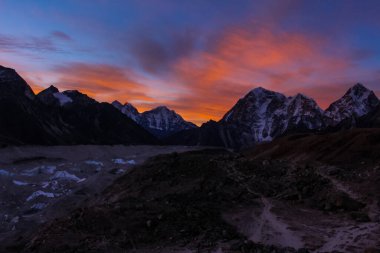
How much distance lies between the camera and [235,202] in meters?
32.2

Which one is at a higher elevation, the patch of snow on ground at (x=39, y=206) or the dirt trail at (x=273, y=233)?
the dirt trail at (x=273, y=233)

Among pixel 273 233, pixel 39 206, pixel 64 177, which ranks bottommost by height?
pixel 39 206

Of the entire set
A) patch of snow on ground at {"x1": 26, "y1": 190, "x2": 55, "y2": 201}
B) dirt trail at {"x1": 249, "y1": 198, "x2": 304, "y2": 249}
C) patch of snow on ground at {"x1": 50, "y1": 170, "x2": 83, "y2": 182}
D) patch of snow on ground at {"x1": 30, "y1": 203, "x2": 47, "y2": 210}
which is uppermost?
dirt trail at {"x1": 249, "y1": 198, "x2": 304, "y2": 249}

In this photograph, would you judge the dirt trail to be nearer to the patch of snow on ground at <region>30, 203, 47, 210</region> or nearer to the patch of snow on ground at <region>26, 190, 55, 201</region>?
the patch of snow on ground at <region>30, 203, 47, 210</region>

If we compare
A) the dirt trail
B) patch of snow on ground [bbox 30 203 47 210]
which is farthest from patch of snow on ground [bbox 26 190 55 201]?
the dirt trail

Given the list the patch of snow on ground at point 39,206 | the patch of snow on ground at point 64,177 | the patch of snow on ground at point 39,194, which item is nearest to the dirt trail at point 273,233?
the patch of snow on ground at point 39,206

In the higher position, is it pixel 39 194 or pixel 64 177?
pixel 64 177

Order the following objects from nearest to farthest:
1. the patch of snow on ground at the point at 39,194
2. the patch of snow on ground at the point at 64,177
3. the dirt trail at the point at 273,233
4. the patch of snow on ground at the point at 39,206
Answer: the dirt trail at the point at 273,233, the patch of snow on ground at the point at 39,206, the patch of snow on ground at the point at 39,194, the patch of snow on ground at the point at 64,177

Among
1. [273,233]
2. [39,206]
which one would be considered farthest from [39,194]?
[273,233]

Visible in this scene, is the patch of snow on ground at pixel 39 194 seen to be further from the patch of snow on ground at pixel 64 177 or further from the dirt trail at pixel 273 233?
the dirt trail at pixel 273 233

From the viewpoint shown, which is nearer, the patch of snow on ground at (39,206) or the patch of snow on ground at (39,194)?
the patch of snow on ground at (39,206)

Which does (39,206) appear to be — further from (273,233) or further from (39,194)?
(273,233)

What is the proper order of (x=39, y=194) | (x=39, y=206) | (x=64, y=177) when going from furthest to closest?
(x=64, y=177), (x=39, y=194), (x=39, y=206)

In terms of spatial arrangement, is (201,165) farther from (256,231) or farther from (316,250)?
(316,250)
